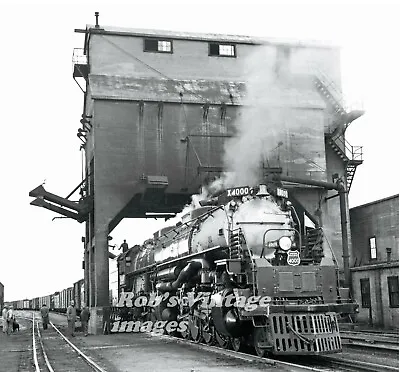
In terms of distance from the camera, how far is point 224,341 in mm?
13438

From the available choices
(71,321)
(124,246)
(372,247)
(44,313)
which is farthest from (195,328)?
(372,247)

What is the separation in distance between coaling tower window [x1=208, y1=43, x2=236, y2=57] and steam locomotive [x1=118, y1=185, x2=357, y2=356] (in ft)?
40.5

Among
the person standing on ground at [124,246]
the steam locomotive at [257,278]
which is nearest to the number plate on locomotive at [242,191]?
the steam locomotive at [257,278]

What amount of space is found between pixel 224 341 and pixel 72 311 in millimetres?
10808

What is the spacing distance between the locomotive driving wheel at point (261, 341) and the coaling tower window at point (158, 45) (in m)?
16.6

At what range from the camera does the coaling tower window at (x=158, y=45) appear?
2514 centimetres

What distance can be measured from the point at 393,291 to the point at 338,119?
11.2 metres

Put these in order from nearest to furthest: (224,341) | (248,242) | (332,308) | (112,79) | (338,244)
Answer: (332,308) → (248,242) → (224,341) → (112,79) → (338,244)

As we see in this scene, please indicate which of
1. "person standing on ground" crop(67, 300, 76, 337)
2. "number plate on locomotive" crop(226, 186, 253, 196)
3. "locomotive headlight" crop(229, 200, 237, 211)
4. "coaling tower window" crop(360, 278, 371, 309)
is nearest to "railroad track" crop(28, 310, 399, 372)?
"locomotive headlight" crop(229, 200, 237, 211)

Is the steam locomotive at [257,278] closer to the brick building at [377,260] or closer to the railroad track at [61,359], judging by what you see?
the railroad track at [61,359]

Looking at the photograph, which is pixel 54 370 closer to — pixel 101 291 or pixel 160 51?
pixel 101 291

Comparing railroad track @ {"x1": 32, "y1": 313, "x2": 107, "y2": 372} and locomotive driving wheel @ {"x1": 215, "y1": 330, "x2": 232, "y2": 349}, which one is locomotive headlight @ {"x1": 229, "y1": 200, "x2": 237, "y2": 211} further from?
railroad track @ {"x1": 32, "y1": 313, "x2": 107, "y2": 372}

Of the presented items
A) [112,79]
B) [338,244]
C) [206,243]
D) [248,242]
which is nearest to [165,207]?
[112,79]

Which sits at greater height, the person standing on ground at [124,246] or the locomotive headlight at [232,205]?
the person standing on ground at [124,246]
